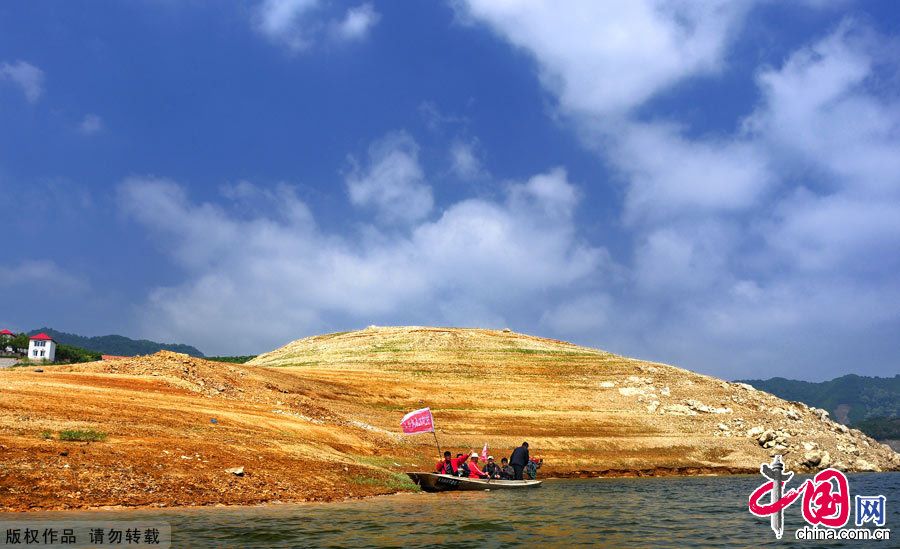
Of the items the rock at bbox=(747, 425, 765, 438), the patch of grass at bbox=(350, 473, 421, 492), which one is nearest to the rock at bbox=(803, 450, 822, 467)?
the rock at bbox=(747, 425, 765, 438)

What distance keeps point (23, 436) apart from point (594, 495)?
2702 cm

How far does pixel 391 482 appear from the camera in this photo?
110 feet

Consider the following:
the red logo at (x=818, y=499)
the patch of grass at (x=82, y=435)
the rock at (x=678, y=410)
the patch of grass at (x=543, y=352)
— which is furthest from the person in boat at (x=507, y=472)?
the patch of grass at (x=543, y=352)

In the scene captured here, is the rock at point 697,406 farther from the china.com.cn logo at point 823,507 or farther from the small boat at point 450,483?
the china.com.cn logo at point 823,507

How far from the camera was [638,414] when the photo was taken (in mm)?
69000

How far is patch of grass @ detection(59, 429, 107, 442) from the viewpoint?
2781cm

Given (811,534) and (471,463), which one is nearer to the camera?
(811,534)

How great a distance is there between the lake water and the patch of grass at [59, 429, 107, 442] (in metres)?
7.80

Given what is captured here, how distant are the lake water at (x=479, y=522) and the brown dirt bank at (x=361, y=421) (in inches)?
111

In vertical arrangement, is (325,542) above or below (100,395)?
below

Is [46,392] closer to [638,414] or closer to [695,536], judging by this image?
[695,536]

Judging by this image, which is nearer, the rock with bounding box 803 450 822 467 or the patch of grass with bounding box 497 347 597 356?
the rock with bounding box 803 450 822 467

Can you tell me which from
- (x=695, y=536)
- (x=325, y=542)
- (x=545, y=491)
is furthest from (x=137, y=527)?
(x=545, y=491)

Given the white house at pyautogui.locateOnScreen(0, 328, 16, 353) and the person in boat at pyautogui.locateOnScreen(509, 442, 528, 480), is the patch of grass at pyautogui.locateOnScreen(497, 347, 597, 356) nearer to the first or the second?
the person in boat at pyautogui.locateOnScreen(509, 442, 528, 480)
